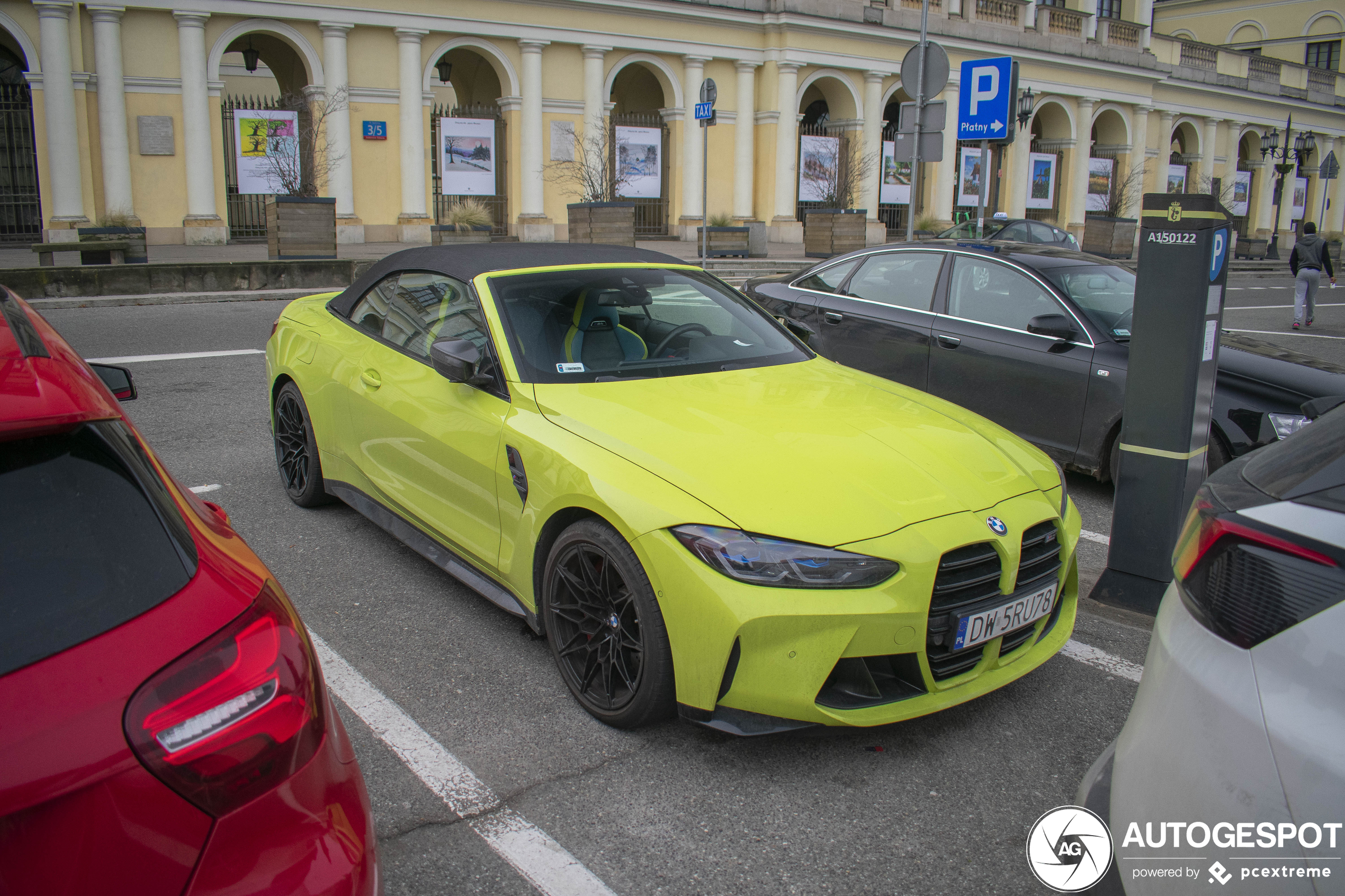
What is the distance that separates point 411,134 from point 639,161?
6.62m

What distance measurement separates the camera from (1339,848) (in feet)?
4.42

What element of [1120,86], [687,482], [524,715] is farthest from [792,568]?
[1120,86]

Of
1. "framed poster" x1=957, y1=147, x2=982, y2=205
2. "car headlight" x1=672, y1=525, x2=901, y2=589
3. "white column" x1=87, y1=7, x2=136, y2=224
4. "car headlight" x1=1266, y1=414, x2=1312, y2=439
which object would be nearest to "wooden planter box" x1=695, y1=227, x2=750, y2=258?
"white column" x1=87, y1=7, x2=136, y2=224

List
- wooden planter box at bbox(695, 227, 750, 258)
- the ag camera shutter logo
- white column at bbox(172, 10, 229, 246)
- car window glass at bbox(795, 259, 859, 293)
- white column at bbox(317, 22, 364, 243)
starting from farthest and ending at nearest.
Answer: white column at bbox(317, 22, 364, 243), white column at bbox(172, 10, 229, 246), wooden planter box at bbox(695, 227, 750, 258), car window glass at bbox(795, 259, 859, 293), the ag camera shutter logo

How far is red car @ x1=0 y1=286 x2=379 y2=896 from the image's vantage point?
1323 mm

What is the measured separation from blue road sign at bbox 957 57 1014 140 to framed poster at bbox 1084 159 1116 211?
3020cm

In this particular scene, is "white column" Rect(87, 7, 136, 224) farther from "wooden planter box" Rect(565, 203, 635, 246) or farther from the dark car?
the dark car

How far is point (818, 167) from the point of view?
105ft

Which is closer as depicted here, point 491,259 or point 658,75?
point 491,259

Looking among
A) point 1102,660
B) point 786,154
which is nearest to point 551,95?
point 786,154

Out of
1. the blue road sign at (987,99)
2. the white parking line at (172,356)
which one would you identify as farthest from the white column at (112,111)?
the blue road sign at (987,99)

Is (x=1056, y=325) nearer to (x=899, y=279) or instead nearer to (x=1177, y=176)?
(x=899, y=279)

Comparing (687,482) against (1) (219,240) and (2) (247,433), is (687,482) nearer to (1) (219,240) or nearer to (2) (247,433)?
(2) (247,433)

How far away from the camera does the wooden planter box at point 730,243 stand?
23.1 meters
